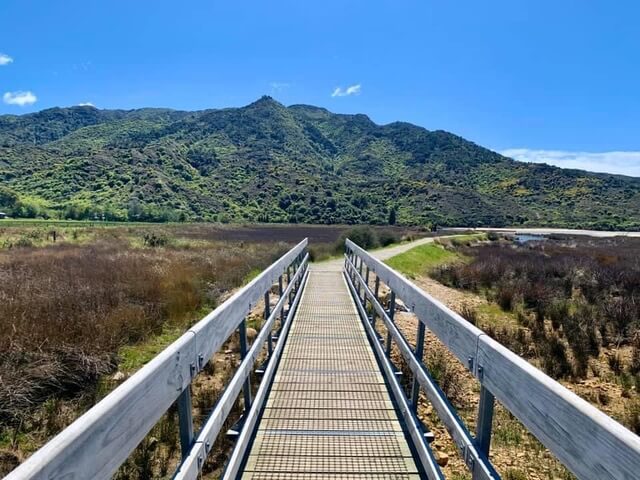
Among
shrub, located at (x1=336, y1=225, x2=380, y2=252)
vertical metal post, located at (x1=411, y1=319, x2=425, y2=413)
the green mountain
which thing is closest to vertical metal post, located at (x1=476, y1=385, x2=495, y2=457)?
vertical metal post, located at (x1=411, y1=319, x2=425, y2=413)

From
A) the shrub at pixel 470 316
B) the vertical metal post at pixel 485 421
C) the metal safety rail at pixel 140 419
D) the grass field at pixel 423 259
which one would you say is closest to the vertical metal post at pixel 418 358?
the vertical metal post at pixel 485 421

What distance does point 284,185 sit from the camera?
106 m

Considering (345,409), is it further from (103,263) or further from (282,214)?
(282,214)

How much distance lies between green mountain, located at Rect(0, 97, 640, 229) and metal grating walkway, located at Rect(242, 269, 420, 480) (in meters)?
72.2

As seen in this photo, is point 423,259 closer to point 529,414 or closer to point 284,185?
point 529,414

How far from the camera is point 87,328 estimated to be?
19.8 feet

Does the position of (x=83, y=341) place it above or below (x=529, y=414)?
below

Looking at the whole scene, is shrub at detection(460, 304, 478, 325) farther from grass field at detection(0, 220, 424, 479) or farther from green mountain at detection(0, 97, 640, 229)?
green mountain at detection(0, 97, 640, 229)

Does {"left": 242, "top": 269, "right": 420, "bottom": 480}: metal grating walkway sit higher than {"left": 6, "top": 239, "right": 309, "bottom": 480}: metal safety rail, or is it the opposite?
{"left": 6, "top": 239, "right": 309, "bottom": 480}: metal safety rail

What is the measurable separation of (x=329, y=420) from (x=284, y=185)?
340 ft

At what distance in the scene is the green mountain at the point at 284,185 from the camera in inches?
3258

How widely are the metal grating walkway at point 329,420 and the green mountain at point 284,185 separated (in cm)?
7216

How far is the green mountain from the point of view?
82.8 m

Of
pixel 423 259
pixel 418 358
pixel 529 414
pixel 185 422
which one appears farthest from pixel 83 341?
pixel 423 259
